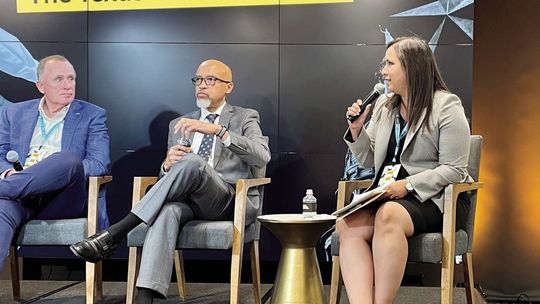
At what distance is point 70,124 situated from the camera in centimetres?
372

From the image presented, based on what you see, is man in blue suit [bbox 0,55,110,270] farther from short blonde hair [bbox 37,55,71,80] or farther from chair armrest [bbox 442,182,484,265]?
chair armrest [bbox 442,182,484,265]

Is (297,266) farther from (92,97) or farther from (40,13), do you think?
(40,13)

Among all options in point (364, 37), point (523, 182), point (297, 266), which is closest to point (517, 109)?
point (523, 182)

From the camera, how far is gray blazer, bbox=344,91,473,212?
2881 mm

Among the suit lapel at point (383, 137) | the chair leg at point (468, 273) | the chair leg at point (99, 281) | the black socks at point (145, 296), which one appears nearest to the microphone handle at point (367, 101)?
the suit lapel at point (383, 137)

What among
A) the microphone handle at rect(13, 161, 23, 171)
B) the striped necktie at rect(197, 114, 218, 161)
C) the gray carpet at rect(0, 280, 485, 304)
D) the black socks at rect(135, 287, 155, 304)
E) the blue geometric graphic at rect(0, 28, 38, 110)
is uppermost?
the blue geometric graphic at rect(0, 28, 38, 110)

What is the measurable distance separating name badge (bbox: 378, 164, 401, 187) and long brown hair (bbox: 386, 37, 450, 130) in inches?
8.1

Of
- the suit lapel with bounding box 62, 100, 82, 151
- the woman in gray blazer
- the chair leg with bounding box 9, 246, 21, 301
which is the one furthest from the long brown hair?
the chair leg with bounding box 9, 246, 21, 301

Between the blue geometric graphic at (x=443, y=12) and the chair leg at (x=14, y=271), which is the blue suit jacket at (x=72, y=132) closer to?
the chair leg at (x=14, y=271)

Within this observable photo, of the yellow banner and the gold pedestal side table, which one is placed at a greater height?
the yellow banner

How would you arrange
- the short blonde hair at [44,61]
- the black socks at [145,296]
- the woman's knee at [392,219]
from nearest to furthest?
1. the woman's knee at [392,219]
2. the black socks at [145,296]
3. the short blonde hair at [44,61]

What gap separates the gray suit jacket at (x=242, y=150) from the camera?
135 inches

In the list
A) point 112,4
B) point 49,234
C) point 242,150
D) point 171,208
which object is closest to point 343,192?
point 242,150

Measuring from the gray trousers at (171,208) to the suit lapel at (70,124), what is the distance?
834 millimetres
